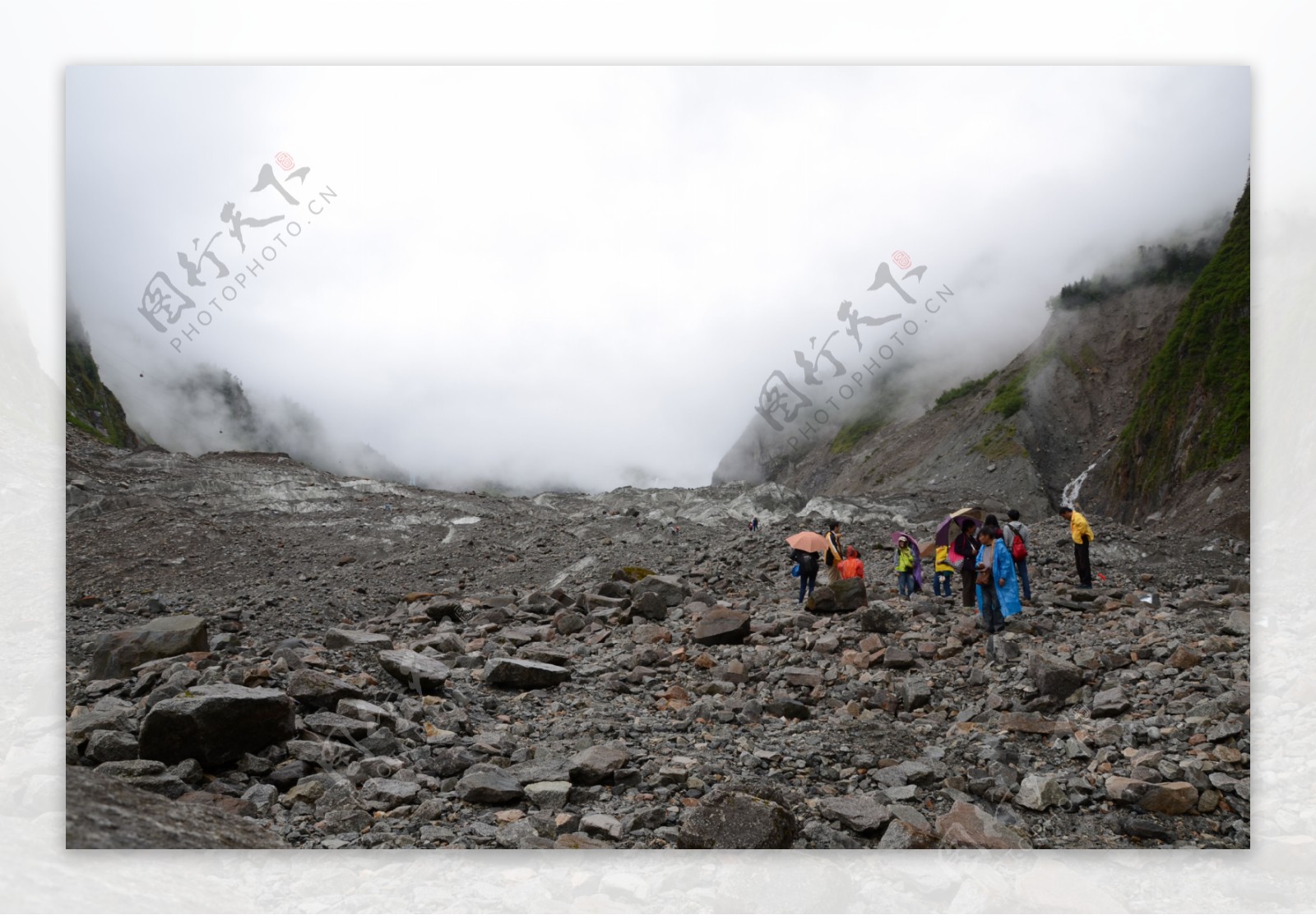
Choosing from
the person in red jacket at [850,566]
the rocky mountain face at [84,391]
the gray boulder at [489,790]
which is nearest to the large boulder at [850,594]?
the person in red jacket at [850,566]

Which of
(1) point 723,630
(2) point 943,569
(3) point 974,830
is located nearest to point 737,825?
(3) point 974,830

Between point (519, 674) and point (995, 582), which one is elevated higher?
point (995, 582)

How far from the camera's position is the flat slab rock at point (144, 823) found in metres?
4.47

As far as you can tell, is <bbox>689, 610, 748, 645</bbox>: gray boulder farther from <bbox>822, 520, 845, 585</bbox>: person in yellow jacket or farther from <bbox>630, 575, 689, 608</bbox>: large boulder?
<bbox>822, 520, 845, 585</bbox>: person in yellow jacket

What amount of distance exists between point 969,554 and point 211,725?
7115mm

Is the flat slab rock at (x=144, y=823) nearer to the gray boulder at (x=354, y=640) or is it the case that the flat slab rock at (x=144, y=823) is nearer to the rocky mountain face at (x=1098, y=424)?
the gray boulder at (x=354, y=640)

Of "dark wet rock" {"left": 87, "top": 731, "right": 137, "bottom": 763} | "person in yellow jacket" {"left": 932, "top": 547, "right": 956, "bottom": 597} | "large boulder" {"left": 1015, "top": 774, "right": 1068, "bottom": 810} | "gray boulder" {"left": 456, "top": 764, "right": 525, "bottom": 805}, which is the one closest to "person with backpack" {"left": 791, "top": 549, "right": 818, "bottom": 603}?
"person in yellow jacket" {"left": 932, "top": 547, "right": 956, "bottom": 597}

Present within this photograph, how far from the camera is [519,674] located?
658 centimetres

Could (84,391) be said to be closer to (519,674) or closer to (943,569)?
(519,674)

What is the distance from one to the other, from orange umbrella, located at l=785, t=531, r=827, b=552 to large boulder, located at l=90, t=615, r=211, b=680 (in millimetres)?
6274

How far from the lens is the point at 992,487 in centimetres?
1772

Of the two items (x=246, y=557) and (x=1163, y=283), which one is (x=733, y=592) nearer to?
(x=1163, y=283)

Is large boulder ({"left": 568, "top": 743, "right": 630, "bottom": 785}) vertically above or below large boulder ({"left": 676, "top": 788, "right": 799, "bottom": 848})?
above

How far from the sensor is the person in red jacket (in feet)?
31.1
